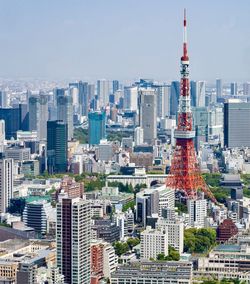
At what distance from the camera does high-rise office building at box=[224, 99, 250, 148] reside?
62.8 feet

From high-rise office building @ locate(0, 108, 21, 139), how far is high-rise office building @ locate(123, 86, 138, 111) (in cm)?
265

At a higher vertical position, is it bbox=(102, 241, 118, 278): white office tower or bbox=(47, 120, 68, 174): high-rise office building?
bbox=(47, 120, 68, 174): high-rise office building

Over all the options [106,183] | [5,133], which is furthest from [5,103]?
[106,183]

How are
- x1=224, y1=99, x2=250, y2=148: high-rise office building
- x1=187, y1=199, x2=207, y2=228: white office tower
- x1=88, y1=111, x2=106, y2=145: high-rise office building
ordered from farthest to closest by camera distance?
x1=88, y1=111, x2=106, y2=145: high-rise office building → x1=224, y1=99, x2=250, y2=148: high-rise office building → x1=187, y1=199, x2=207, y2=228: white office tower

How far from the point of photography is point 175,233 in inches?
397

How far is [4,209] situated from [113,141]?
727cm

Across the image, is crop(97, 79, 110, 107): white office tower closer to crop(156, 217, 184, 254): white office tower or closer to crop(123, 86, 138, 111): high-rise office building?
crop(123, 86, 138, 111): high-rise office building

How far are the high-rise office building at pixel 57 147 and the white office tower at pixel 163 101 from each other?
382cm

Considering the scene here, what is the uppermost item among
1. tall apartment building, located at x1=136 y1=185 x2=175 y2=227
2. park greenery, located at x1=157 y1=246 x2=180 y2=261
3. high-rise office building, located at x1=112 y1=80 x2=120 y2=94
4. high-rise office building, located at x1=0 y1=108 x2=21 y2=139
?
high-rise office building, located at x1=112 y1=80 x2=120 y2=94

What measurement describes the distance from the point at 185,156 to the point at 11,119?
7.88 meters

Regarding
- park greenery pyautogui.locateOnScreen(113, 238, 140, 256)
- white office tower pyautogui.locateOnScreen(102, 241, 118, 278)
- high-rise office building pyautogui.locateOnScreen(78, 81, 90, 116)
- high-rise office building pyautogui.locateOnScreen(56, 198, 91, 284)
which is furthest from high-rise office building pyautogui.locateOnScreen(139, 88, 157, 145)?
high-rise office building pyautogui.locateOnScreen(56, 198, 91, 284)

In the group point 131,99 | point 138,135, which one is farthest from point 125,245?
point 131,99

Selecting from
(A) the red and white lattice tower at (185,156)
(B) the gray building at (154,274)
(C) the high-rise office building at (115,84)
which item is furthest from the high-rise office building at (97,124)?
(B) the gray building at (154,274)

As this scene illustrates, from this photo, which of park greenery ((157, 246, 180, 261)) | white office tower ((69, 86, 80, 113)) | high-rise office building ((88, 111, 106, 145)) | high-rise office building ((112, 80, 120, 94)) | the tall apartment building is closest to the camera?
park greenery ((157, 246, 180, 261))
